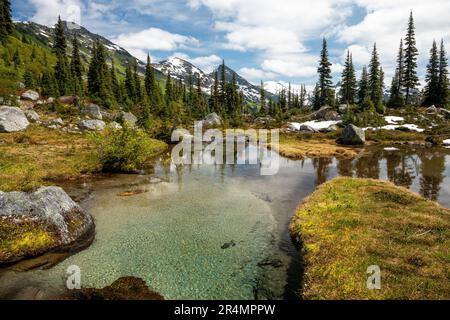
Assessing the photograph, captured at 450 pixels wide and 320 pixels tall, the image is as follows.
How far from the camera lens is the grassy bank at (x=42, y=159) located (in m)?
30.2

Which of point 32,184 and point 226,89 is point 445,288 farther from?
point 226,89

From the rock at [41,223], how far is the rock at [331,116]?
Answer: 7955cm

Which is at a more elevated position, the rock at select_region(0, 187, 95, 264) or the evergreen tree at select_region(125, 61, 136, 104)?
the evergreen tree at select_region(125, 61, 136, 104)

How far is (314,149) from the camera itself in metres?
54.6

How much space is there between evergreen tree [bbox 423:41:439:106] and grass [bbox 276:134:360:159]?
152 ft

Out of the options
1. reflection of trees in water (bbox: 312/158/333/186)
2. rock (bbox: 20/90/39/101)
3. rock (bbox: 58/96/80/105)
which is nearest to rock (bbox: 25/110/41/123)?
rock (bbox: 20/90/39/101)

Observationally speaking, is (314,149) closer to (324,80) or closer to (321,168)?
(321,168)

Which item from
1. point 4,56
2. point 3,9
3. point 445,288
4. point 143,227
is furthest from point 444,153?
point 3,9

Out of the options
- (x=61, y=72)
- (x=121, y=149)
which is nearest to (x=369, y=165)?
(x=121, y=149)

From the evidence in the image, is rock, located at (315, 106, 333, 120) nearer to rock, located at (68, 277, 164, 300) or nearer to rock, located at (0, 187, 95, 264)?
rock, located at (0, 187, 95, 264)

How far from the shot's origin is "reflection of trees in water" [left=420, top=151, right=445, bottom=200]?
27178 mm

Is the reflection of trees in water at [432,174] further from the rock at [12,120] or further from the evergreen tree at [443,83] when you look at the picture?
the rock at [12,120]

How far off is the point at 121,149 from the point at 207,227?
1998 cm
